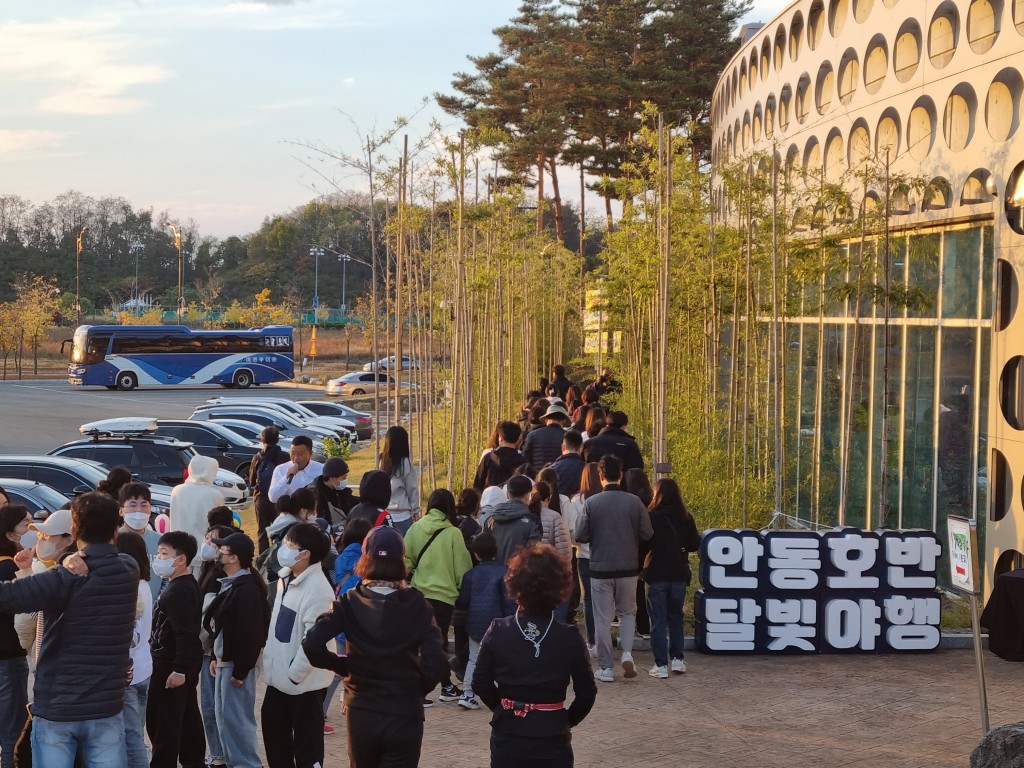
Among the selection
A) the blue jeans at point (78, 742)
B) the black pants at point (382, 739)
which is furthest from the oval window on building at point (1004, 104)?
the blue jeans at point (78, 742)

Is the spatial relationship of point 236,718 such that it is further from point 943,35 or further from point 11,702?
point 943,35

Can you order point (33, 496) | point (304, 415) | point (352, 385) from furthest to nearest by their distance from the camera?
point (352, 385) → point (304, 415) → point (33, 496)

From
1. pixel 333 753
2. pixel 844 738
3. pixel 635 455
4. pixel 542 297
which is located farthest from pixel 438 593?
pixel 542 297

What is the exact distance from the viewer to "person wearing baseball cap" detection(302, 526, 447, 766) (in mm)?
4305

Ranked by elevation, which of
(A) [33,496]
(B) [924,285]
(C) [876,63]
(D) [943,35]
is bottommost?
(A) [33,496]

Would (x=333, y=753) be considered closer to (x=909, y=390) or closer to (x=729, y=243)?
(x=909, y=390)

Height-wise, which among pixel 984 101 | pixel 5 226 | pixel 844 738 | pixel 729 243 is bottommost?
pixel 844 738

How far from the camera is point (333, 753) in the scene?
21.3ft

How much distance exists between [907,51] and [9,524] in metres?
11.3

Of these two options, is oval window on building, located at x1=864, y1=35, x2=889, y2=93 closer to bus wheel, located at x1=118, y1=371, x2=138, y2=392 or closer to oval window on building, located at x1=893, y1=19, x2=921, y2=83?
oval window on building, located at x1=893, y1=19, x2=921, y2=83

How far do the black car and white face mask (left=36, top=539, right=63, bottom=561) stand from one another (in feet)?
50.0

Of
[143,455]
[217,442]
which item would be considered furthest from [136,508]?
[217,442]

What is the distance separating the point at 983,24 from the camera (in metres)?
11.3

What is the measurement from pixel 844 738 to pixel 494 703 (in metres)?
3.52
